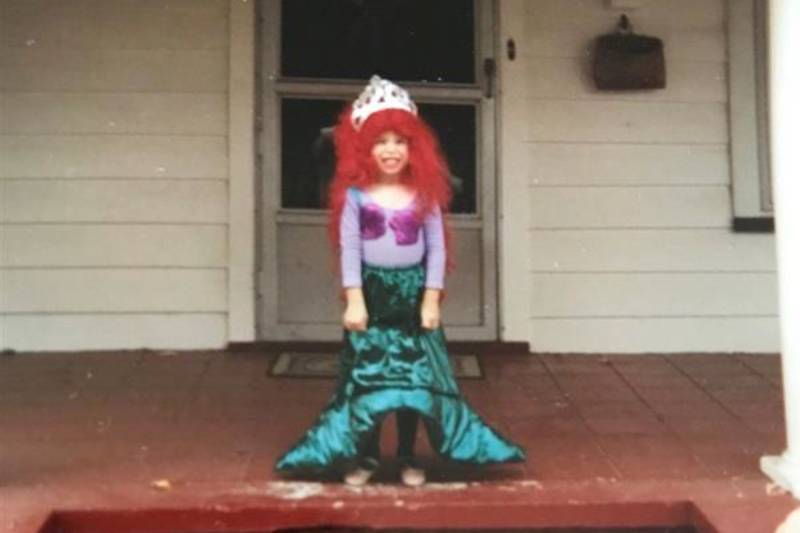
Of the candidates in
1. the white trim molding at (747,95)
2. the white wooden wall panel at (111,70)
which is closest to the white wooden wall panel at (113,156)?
the white wooden wall panel at (111,70)

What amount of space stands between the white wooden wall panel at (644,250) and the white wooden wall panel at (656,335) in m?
0.29

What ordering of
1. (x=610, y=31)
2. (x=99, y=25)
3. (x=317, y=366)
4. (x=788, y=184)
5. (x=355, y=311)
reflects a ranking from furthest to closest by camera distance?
(x=610, y=31), (x=99, y=25), (x=317, y=366), (x=788, y=184), (x=355, y=311)

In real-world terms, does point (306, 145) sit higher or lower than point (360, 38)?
lower

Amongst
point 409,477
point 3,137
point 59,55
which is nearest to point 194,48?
point 59,55

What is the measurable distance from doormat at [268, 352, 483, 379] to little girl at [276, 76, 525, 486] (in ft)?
6.01

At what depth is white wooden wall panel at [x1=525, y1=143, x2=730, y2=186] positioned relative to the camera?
6.23 metres

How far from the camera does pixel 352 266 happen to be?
3.75m

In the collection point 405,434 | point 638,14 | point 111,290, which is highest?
point 638,14

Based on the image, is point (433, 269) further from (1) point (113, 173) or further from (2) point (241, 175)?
(1) point (113, 173)

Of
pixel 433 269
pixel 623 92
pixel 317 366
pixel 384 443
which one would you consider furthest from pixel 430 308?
pixel 623 92

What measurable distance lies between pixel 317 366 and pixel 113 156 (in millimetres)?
1621

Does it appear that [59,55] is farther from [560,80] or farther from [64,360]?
[560,80]

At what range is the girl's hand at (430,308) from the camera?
3779 mm

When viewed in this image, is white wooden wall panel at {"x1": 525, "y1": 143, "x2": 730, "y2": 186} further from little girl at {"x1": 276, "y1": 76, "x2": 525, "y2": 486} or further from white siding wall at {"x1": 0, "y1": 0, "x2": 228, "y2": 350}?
little girl at {"x1": 276, "y1": 76, "x2": 525, "y2": 486}
